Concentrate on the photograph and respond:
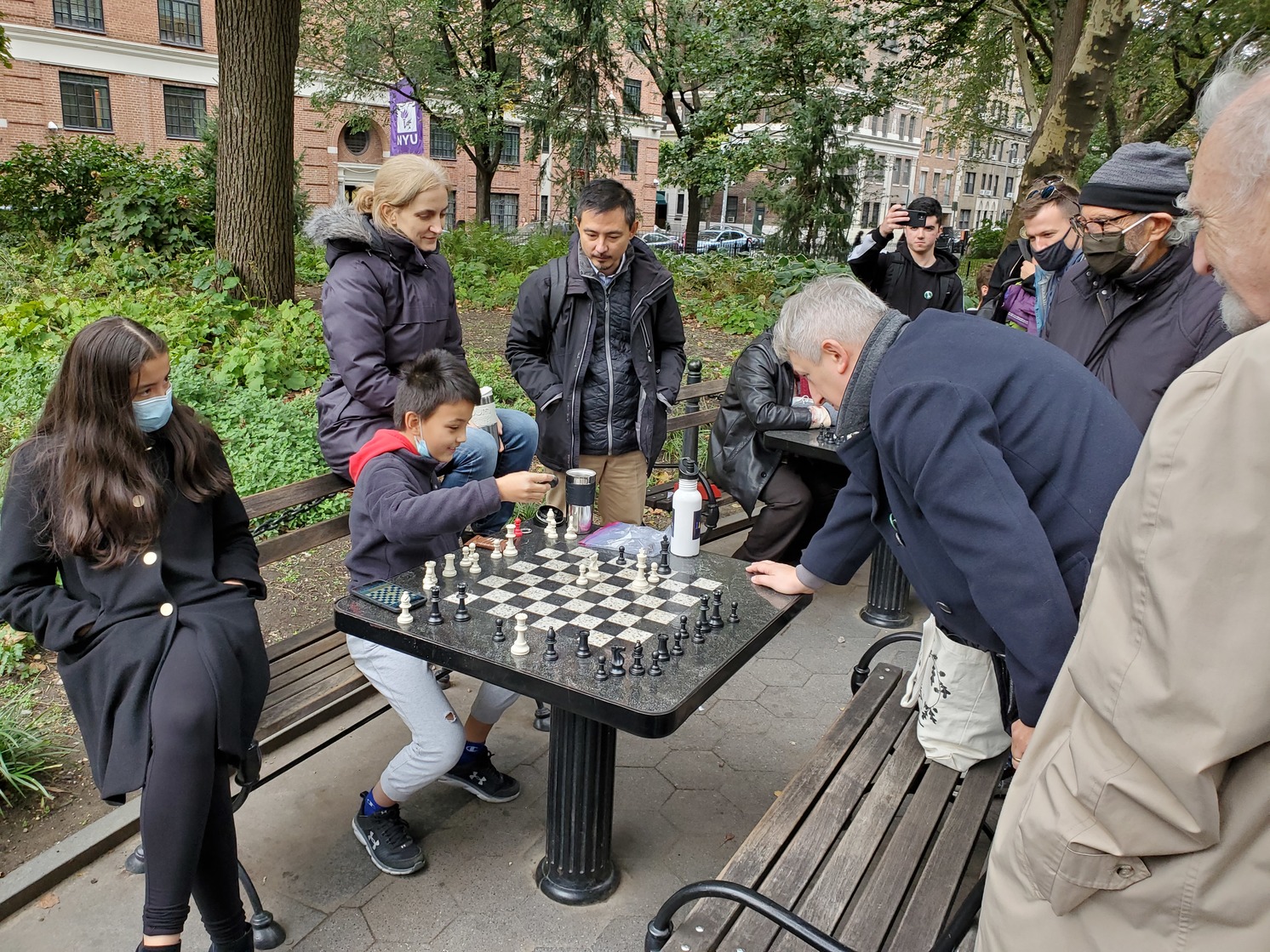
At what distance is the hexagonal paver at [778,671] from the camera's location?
4246 mm

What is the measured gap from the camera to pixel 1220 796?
1.01 meters

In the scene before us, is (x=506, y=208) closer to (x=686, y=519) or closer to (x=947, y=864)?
(x=686, y=519)

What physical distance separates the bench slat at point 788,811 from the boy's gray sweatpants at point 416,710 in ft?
3.03

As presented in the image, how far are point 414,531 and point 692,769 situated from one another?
61.1 inches

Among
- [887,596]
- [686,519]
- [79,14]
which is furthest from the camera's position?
[79,14]

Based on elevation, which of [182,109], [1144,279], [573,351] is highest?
[182,109]

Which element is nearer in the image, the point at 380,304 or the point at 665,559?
the point at 665,559

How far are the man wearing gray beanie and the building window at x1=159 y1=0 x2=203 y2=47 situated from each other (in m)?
31.8

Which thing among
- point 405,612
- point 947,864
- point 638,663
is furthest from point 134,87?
point 947,864

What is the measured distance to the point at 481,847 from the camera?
301 centimetres

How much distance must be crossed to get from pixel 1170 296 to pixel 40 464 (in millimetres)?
3700

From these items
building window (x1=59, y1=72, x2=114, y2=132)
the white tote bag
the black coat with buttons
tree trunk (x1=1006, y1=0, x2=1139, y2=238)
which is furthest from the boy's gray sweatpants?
building window (x1=59, y1=72, x2=114, y2=132)

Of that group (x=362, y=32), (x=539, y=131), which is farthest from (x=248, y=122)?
(x=362, y=32)

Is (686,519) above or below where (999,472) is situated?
below
